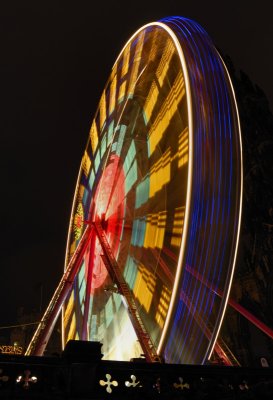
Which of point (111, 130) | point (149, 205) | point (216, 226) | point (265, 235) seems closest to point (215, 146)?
point (216, 226)

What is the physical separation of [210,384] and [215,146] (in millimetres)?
3789

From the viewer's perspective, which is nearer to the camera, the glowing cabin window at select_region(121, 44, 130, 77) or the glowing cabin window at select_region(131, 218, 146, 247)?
the glowing cabin window at select_region(131, 218, 146, 247)

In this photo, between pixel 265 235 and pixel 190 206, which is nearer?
pixel 190 206

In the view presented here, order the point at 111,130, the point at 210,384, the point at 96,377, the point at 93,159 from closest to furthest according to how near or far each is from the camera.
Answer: the point at 96,377 → the point at 210,384 → the point at 111,130 → the point at 93,159

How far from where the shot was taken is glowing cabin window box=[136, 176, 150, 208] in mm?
9188

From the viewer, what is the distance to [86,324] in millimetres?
10320

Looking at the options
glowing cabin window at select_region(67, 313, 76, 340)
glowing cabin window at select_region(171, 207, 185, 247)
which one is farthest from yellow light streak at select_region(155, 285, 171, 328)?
glowing cabin window at select_region(67, 313, 76, 340)

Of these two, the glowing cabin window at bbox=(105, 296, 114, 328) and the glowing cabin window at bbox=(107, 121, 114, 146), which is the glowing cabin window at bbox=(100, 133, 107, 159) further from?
the glowing cabin window at bbox=(105, 296, 114, 328)

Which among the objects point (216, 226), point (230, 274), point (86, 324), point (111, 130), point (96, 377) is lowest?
point (86, 324)

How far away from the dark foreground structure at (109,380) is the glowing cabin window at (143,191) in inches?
177

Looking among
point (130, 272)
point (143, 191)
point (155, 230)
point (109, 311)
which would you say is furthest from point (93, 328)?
point (143, 191)

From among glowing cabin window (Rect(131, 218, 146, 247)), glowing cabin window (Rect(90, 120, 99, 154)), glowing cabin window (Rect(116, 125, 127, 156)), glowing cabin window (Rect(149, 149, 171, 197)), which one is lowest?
glowing cabin window (Rect(131, 218, 146, 247))

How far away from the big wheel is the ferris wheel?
0.02 metres

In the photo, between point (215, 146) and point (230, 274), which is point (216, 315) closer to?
point (230, 274)
